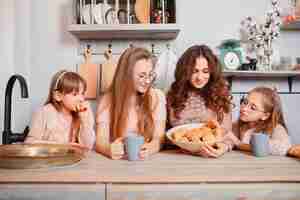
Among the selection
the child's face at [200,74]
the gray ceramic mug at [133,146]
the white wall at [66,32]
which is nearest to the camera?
the gray ceramic mug at [133,146]

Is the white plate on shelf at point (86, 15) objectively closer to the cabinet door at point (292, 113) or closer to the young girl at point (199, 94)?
the young girl at point (199, 94)

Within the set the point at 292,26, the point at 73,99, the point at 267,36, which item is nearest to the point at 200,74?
the point at 73,99

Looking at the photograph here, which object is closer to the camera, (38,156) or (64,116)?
(38,156)

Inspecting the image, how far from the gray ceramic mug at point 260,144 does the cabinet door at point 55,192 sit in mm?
559

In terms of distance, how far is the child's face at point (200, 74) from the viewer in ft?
5.29

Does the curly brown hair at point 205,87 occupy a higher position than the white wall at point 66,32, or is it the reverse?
the white wall at point 66,32

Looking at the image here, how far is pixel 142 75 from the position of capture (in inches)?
59.8

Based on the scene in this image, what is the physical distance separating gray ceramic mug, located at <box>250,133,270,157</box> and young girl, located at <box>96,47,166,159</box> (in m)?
0.38

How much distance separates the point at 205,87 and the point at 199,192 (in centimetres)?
74

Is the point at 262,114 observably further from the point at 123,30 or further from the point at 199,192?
the point at 123,30

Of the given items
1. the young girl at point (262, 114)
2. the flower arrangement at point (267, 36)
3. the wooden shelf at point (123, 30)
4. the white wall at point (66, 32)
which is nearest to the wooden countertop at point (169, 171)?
the young girl at point (262, 114)

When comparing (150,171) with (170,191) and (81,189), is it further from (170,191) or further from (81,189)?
(81,189)

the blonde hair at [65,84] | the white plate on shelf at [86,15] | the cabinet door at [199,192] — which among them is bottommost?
the cabinet door at [199,192]

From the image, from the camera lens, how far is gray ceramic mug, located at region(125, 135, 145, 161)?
1.18 metres
